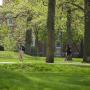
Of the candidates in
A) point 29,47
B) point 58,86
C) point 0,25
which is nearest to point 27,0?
point 0,25

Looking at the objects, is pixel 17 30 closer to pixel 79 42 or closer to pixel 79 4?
pixel 79 42

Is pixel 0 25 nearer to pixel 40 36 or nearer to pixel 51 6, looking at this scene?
pixel 40 36

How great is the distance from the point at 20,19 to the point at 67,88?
47653mm

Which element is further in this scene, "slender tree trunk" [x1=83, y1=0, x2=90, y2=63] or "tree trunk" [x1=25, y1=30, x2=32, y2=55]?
"tree trunk" [x1=25, y1=30, x2=32, y2=55]

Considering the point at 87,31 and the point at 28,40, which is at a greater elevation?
the point at 87,31

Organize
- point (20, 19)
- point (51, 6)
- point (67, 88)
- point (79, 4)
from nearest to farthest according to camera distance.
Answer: point (67, 88) → point (51, 6) → point (79, 4) → point (20, 19)

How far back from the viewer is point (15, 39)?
62.4 meters

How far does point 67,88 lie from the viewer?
1111cm

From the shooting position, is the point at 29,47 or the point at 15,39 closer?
the point at 15,39

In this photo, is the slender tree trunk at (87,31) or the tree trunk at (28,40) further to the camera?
the tree trunk at (28,40)

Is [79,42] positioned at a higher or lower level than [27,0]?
lower

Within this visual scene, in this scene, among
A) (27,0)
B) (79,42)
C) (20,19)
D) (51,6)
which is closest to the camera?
(51,6)

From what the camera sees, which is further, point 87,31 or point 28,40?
point 28,40

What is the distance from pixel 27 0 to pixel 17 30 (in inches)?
558
